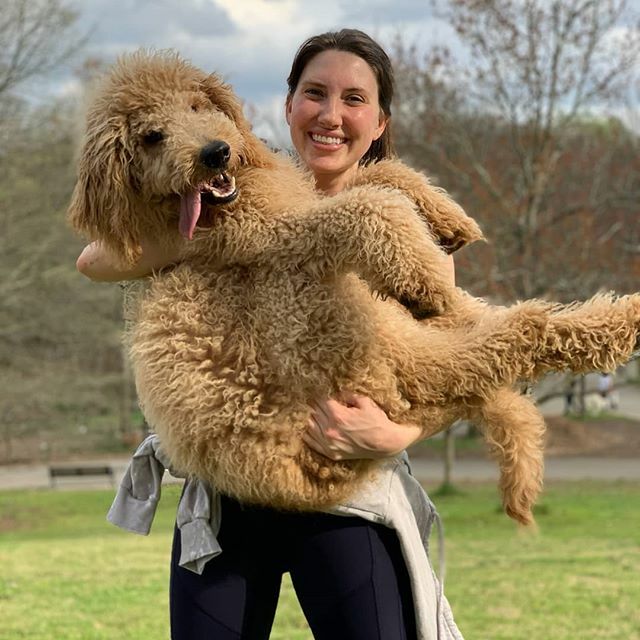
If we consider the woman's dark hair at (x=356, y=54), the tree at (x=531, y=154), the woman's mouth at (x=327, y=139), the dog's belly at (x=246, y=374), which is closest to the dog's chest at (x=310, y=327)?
the dog's belly at (x=246, y=374)

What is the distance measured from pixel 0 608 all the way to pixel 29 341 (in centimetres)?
1724

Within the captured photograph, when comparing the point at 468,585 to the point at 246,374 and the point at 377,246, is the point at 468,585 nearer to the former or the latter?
the point at 246,374

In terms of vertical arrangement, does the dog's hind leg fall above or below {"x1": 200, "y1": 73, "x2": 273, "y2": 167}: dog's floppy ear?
below

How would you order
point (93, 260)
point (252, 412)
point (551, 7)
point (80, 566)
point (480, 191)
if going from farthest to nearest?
point (480, 191), point (551, 7), point (80, 566), point (93, 260), point (252, 412)

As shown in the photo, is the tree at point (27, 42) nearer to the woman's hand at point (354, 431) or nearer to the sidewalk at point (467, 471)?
the sidewalk at point (467, 471)

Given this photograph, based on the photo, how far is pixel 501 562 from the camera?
9.11 meters

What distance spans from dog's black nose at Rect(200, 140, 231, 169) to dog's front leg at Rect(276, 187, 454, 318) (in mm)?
236

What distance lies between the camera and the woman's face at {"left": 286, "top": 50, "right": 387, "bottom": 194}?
2812 millimetres

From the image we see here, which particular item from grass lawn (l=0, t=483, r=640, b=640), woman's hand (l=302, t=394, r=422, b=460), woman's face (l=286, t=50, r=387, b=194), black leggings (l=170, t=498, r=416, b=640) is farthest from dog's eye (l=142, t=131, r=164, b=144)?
grass lawn (l=0, t=483, r=640, b=640)

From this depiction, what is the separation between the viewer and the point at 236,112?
2486 mm

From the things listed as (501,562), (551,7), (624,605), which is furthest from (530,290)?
(624,605)

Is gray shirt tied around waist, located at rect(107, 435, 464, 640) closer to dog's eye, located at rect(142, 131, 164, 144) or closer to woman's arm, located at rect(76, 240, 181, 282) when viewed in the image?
woman's arm, located at rect(76, 240, 181, 282)

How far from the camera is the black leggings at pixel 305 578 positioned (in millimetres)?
2568

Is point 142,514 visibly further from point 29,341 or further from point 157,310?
point 29,341
